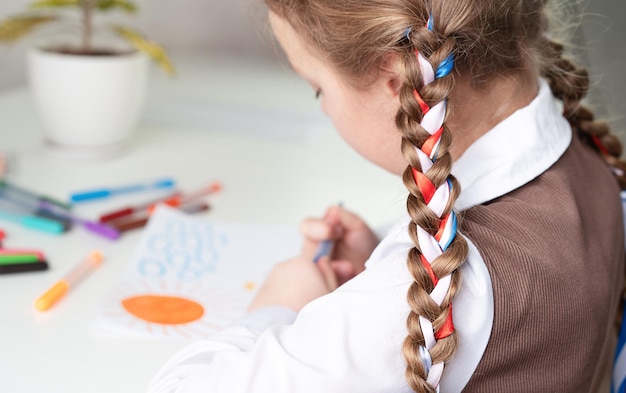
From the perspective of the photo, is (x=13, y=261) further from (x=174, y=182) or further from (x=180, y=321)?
(x=174, y=182)

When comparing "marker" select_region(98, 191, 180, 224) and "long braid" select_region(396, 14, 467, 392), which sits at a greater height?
"long braid" select_region(396, 14, 467, 392)

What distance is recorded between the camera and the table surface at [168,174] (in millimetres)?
566

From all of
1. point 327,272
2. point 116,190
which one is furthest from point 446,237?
point 116,190

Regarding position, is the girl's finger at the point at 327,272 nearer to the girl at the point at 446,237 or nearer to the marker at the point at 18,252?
the girl at the point at 446,237

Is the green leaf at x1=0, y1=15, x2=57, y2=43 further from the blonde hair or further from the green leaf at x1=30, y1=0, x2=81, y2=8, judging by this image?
the blonde hair

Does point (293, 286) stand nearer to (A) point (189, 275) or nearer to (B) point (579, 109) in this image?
(A) point (189, 275)

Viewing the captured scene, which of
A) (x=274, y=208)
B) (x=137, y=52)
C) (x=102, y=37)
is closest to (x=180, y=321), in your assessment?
(x=274, y=208)

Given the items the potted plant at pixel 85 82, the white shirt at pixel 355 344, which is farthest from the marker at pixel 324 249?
the potted plant at pixel 85 82

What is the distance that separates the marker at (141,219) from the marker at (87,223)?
A: 2 centimetres

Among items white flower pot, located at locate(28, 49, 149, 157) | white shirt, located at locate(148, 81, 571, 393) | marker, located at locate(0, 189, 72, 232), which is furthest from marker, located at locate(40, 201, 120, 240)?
white shirt, located at locate(148, 81, 571, 393)

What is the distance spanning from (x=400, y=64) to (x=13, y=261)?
42 cm

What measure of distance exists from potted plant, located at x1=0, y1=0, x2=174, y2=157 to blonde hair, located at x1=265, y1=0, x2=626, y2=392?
0.43m

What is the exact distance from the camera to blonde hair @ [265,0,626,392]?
1.39 ft

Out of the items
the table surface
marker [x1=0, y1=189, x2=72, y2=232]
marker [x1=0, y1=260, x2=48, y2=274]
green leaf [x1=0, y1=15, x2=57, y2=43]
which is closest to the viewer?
the table surface
